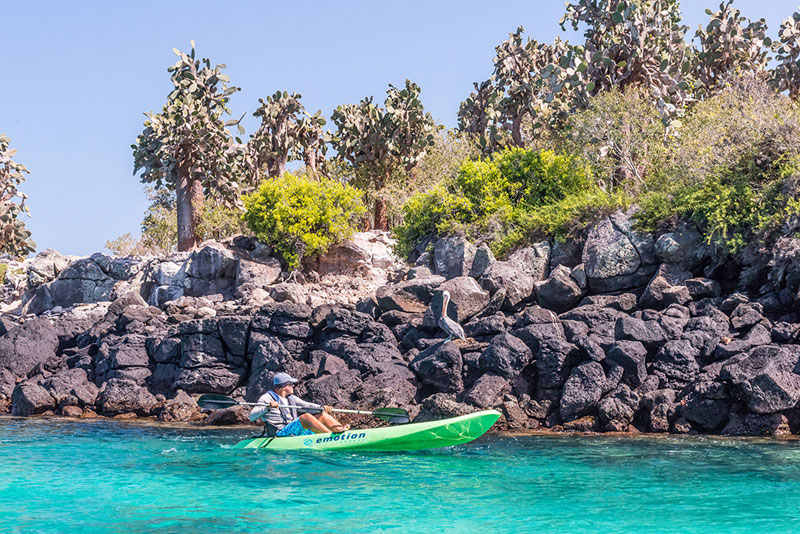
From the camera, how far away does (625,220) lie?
21297mm

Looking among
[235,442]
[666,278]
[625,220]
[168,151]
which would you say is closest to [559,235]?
[625,220]

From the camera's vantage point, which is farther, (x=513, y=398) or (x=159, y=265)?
(x=159, y=265)

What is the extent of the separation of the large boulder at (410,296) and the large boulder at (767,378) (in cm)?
827

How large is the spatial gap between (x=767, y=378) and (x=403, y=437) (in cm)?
666

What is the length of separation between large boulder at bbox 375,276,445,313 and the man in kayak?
6868 millimetres

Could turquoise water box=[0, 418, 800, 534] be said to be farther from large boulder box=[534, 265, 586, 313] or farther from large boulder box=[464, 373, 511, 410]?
large boulder box=[534, 265, 586, 313]

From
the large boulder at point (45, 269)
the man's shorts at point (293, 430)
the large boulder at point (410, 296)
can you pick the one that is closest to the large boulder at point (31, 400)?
the man's shorts at point (293, 430)

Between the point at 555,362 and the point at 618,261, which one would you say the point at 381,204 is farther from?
the point at 555,362

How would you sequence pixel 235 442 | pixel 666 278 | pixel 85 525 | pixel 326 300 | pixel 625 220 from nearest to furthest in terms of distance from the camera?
pixel 85 525 < pixel 235 442 < pixel 666 278 < pixel 625 220 < pixel 326 300

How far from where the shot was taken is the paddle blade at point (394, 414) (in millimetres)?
14047

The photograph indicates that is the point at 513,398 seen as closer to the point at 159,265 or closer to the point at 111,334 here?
the point at 111,334

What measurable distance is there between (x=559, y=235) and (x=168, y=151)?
17.0m

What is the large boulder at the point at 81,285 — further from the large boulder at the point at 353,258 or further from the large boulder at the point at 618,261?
the large boulder at the point at 618,261

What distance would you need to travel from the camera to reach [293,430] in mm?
13781
